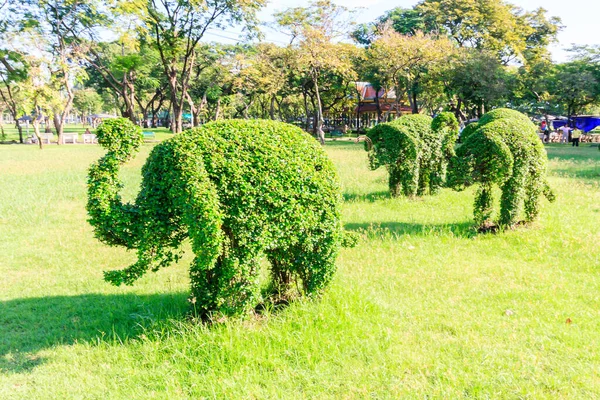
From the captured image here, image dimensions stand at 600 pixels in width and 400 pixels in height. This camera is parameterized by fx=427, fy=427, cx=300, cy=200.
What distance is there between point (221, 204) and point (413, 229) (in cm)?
485

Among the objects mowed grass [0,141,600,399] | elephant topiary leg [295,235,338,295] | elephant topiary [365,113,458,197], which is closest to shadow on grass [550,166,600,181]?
elephant topiary [365,113,458,197]

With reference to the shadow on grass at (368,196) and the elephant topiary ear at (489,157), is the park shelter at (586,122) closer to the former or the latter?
the shadow on grass at (368,196)

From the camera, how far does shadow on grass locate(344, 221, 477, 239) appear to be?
24.5 ft

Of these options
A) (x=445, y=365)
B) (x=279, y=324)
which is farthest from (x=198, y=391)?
(x=445, y=365)

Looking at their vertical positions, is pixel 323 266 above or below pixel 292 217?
below

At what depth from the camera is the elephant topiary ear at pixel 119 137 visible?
3.88m

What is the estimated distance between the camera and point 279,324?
4.34 metres

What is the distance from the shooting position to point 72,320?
16.3 ft

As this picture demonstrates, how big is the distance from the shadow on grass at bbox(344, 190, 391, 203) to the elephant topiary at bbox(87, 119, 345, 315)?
241 inches

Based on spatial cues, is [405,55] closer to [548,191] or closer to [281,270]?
[548,191]

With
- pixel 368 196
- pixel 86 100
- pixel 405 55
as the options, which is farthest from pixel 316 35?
pixel 86 100

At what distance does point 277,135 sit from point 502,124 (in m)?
4.72

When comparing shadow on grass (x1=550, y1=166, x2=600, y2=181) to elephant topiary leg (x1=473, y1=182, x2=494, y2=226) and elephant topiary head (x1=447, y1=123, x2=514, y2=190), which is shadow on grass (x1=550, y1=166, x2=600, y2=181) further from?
elephant topiary head (x1=447, y1=123, x2=514, y2=190)

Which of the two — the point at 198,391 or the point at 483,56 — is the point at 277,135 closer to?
the point at 198,391
